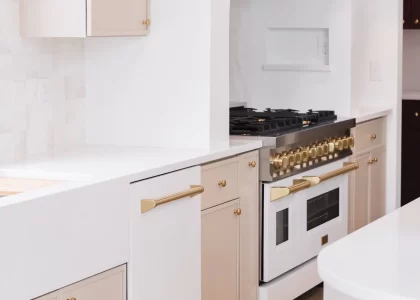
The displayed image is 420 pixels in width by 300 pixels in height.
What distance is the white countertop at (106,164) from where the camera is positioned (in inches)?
116

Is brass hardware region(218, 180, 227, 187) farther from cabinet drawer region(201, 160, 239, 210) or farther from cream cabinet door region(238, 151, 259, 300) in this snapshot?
cream cabinet door region(238, 151, 259, 300)

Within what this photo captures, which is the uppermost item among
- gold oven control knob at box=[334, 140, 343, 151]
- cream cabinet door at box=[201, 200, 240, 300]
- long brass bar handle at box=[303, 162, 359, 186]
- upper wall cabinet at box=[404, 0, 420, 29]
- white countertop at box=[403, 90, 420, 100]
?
upper wall cabinet at box=[404, 0, 420, 29]

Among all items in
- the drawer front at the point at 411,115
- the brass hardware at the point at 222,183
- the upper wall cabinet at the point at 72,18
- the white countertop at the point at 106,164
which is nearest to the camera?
the white countertop at the point at 106,164

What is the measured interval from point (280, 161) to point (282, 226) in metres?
0.36

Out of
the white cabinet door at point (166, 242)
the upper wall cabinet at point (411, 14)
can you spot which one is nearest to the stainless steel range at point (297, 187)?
the white cabinet door at point (166, 242)

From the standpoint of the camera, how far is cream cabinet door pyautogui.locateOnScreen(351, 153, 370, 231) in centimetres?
510

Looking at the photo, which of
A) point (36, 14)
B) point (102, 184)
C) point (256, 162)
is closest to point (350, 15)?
point (256, 162)

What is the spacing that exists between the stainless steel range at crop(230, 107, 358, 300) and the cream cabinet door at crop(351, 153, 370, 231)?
0.60ft

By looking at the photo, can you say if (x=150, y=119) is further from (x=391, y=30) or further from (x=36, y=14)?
(x=391, y=30)

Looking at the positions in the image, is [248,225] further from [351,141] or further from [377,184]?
[377,184]

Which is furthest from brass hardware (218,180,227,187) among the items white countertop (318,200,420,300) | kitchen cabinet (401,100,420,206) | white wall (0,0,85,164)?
kitchen cabinet (401,100,420,206)

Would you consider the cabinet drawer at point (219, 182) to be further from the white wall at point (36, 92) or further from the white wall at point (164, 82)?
the white wall at point (36, 92)

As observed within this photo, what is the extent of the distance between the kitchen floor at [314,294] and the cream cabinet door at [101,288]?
1875mm

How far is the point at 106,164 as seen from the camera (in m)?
3.24
